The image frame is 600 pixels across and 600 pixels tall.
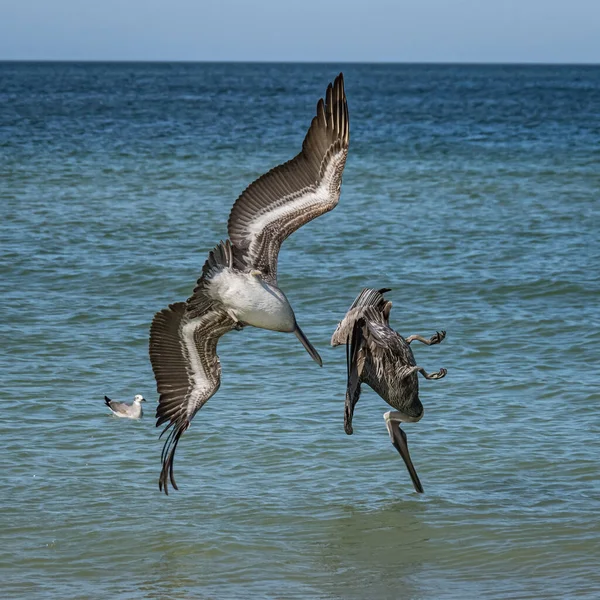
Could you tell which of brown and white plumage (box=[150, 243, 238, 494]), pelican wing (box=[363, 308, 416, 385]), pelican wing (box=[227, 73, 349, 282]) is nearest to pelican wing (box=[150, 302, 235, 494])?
brown and white plumage (box=[150, 243, 238, 494])

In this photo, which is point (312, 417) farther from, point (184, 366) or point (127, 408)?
point (184, 366)

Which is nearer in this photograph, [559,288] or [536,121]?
[559,288]

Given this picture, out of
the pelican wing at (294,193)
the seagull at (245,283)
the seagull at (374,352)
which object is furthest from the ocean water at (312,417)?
the pelican wing at (294,193)

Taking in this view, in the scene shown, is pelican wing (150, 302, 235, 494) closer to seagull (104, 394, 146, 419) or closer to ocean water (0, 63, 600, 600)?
ocean water (0, 63, 600, 600)

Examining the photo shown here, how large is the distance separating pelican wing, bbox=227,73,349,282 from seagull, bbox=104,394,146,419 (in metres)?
3.21

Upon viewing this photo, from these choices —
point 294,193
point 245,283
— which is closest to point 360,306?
point 245,283

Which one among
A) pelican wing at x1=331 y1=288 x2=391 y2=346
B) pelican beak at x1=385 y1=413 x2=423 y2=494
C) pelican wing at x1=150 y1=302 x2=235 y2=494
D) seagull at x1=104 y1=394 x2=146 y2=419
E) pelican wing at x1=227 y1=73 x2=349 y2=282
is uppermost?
pelican wing at x1=227 y1=73 x2=349 y2=282

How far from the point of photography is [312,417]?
41.9 feet

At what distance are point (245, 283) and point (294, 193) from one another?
48.7 inches

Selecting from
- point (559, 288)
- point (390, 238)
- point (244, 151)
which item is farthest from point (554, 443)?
point (244, 151)

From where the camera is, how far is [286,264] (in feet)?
68.5

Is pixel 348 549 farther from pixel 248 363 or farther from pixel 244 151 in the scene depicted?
pixel 244 151

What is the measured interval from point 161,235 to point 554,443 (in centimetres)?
1327

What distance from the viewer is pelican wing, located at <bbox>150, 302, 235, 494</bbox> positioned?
30.6ft
